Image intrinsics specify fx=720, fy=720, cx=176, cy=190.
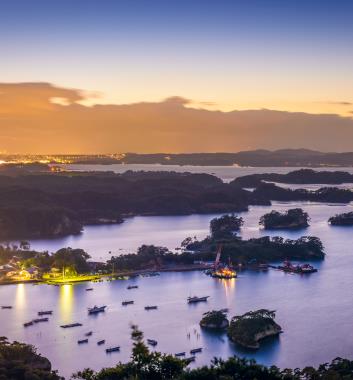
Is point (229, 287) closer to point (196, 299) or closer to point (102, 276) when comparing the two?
point (196, 299)

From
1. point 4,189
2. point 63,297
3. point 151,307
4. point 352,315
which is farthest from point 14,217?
point 352,315

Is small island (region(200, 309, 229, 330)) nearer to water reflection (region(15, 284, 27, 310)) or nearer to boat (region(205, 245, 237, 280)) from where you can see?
water reflection (region(15, 284, 27, 310))

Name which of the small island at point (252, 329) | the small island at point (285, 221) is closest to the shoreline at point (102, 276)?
the small island at point (252, 329)

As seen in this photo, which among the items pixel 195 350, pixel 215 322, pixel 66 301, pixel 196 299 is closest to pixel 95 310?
pixel 66 301

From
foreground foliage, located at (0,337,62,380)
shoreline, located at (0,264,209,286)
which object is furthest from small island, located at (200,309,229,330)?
shoreline, located at (0,264,209,286)

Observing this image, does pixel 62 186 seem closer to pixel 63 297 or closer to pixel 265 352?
pixel 63 297
